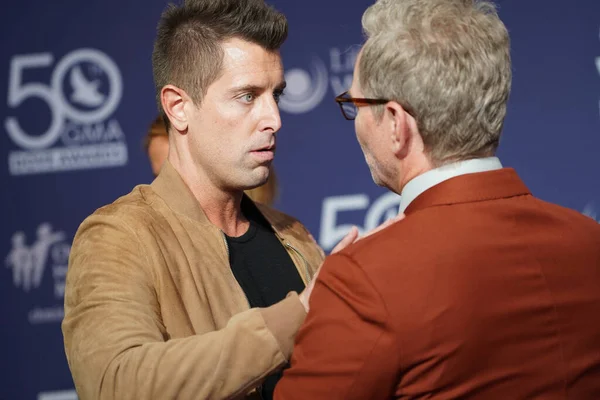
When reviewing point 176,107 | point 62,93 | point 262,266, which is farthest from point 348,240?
point 62,93

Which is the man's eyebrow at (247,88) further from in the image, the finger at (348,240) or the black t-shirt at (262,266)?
the finger at (348,240)

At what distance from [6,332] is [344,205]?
1.94 meters

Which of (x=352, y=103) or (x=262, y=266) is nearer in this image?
(x=352, y=103)

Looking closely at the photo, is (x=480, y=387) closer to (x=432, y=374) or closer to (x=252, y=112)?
(x=432, y=374)

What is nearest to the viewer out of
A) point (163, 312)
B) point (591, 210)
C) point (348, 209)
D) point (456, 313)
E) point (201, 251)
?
point (456, 313)

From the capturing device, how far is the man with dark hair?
1.74 metres

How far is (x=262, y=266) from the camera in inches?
88.7

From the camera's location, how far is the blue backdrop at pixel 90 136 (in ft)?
14.8

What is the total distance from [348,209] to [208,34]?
2.40 m

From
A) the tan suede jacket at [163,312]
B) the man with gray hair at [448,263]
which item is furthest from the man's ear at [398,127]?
the tan suede jacket at [163,312]

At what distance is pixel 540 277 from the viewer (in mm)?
1539

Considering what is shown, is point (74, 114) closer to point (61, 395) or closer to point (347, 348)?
point (61, 395)

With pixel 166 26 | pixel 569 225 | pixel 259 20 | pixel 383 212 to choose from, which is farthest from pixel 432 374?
pixel 383 212

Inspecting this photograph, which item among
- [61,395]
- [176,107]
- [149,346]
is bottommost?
[61,395]
